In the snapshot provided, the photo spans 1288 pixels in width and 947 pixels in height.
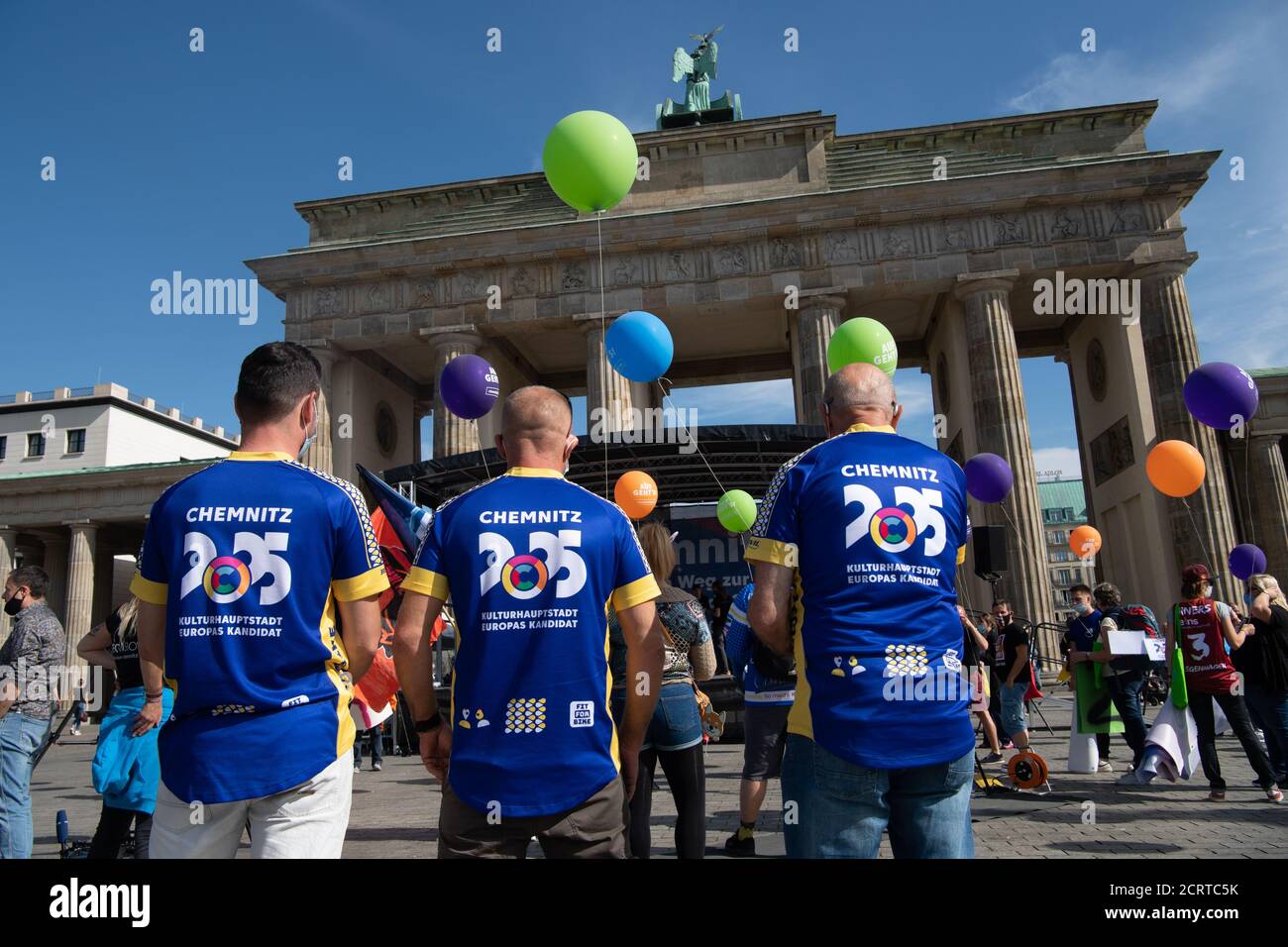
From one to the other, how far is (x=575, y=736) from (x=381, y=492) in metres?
5.61

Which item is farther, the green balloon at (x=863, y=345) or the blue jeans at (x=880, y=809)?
the green balloon at (x=863, y=345)

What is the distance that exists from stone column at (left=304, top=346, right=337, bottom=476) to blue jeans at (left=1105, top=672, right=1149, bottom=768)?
2382 cm

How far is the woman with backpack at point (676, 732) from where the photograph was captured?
14.6 ft

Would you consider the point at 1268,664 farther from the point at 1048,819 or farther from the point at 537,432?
the point at 537,432

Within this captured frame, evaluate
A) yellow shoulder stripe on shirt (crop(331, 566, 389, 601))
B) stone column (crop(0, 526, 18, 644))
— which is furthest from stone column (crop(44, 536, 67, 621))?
yellow shoulder stripe on shirt (crop(331, 566, 389, 601))

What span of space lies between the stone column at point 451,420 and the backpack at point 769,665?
2059 centimetres

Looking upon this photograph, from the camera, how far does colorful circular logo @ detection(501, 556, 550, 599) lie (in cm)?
245

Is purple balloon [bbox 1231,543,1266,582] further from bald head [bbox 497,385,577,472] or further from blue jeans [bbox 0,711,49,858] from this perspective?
blue jeans [bbox 0,711,49,858]

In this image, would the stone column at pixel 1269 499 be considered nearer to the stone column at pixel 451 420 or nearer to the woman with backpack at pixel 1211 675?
the woman with backpack at pixel 1211 675

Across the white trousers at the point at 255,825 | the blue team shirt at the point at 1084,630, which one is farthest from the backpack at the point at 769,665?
the blue team shirt at the point at 1084,630

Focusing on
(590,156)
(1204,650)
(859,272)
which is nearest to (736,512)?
(1204,650)

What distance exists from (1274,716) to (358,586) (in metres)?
8.39

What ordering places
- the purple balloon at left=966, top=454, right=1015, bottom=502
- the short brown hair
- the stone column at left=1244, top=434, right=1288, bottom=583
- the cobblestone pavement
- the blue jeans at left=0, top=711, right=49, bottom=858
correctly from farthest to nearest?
the stone column at left=1244, top=434, right=1288, bottom=583
the purple balloon at left=966, top=454, right=1015, bottom=502
the cobblestone pavement
the blue jeans at left=0, top=711, right=49, bottom=858
the short brown hair

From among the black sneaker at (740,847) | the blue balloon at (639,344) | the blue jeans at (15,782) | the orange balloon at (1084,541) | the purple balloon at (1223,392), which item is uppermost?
the blue balloon at (639,344)
